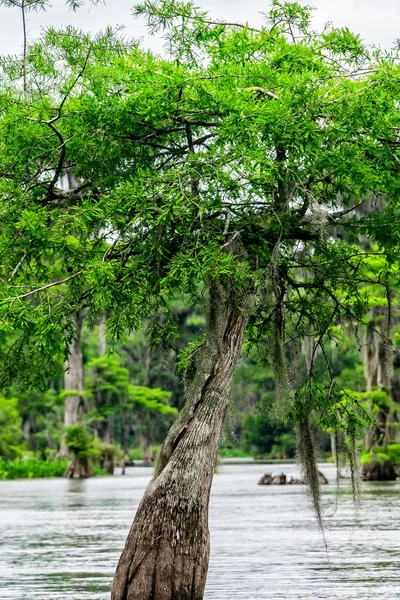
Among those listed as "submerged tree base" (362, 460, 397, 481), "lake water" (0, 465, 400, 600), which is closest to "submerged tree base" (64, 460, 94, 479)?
"submerged tree base" (362, 460, 397, 481)

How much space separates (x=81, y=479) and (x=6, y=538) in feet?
118

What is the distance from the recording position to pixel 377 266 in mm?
34562

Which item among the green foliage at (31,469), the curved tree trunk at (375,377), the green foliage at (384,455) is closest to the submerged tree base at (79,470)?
the green foliage at (31,469)

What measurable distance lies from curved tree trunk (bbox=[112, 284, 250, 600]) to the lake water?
205 centimetres

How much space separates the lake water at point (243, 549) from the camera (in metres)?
14.4

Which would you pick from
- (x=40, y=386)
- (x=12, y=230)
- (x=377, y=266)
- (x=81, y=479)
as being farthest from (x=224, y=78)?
(x=81, y=479)

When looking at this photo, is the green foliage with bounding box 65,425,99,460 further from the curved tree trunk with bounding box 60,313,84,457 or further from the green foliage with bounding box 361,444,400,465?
the green foliage with bounding box 361,444,400,465

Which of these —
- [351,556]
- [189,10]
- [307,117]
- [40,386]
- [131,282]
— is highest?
[189,10]

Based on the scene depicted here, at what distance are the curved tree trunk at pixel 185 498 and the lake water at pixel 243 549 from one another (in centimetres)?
205

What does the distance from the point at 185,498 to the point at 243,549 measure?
27.6 ft

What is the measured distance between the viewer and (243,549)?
778 inches

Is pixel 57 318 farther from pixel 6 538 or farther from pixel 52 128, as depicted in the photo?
pixel 6 538

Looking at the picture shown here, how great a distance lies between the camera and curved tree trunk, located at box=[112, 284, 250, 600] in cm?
1146

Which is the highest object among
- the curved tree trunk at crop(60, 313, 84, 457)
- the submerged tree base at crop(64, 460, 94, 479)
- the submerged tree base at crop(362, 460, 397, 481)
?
the curved tree trunk at crop(60, 313, 84, 457)
